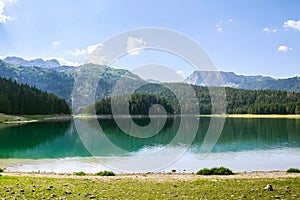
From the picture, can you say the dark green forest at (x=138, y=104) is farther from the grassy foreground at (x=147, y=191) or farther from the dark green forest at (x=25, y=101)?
the grassy foreground at (x=147, y=191)

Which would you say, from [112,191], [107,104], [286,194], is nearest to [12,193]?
[112,191]

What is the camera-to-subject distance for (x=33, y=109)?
126 meters

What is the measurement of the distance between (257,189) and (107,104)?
129960mm

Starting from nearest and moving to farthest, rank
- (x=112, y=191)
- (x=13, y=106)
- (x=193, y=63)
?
(x=112, y=191)
(x=193, y=63)
(x=13, y=106)

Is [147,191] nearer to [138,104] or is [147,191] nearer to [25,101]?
[25,101]

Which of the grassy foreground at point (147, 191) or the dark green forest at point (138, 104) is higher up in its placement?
the dark green forest at point (138, 104)

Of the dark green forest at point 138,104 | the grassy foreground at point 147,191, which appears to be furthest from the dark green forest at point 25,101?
the grassy foreground at point 147,191

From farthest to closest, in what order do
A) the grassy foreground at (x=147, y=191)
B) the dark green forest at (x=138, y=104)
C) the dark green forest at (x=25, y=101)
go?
the dark green forest at (x=138, y=104) → the dark green forest at (x=25, y=101) → the grassy foreground at (x=147, y=191)

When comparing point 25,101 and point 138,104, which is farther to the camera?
point 138,104

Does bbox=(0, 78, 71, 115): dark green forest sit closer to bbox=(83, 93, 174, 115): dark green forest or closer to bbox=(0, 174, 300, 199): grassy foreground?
bbox=(83, 93, 174, 115): dark green forest

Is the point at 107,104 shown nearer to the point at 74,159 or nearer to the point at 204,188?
the point at 74,159

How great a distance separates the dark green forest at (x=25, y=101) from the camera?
115438mm

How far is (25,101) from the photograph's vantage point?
407ft

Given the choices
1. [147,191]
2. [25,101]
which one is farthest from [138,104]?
[147,191]
